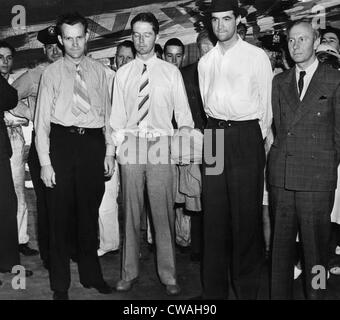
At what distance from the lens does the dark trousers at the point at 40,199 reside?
3.77m

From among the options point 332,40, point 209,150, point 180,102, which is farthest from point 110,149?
point 332,40

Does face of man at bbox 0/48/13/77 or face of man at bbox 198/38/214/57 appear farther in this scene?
face of man at bbox 0/48/13/77

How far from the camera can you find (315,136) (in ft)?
9.48

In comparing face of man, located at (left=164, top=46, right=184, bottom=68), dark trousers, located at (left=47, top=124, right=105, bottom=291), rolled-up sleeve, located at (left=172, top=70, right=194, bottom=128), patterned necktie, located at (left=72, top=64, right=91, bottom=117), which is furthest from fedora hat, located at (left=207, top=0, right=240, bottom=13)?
face of man, located at (left=164, top=46, right=184, bottom=68)

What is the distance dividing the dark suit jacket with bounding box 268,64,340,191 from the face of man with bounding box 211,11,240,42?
582 mm

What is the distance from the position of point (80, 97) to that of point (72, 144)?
1.05 ft

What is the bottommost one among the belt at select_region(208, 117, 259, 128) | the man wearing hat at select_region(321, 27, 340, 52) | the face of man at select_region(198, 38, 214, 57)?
the belt at select_region(208, 117, 259, 128)

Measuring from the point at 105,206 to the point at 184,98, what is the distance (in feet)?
4.50

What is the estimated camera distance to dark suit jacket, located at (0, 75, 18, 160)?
3.62 m

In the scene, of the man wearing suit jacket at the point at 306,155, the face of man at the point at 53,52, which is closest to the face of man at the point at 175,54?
the face of man at the point at 53,52

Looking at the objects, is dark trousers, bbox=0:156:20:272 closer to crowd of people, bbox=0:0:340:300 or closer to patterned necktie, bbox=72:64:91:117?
crowd of people, bbox=0:0:340:300

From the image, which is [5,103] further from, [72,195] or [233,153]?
[233,153]

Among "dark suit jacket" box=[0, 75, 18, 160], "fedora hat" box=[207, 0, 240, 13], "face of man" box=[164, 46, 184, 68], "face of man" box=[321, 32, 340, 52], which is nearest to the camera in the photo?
"fedora hat" box=[207, 0, 240, 13]

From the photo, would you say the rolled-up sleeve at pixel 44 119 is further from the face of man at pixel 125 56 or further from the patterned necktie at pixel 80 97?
the face of man at pixel 125 56
